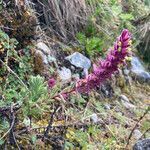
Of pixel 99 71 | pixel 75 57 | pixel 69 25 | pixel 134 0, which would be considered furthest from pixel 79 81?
pixel 134 0

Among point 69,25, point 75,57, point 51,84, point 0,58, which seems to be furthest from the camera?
point 69,25

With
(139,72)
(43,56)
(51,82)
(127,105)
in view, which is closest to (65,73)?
(43,56)

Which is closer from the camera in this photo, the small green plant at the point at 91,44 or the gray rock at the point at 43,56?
the gray rock at the point at 43,56

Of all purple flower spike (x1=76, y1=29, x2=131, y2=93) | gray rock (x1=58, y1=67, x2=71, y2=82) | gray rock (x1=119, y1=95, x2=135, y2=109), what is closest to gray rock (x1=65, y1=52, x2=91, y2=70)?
gray rock (x1=58, y1=67, x2=71, y2=82)

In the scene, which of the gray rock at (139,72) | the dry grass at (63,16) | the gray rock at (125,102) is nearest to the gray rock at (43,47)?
the dry grass at (63,16)

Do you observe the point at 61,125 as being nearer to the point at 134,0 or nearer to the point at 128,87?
the point at 128,87

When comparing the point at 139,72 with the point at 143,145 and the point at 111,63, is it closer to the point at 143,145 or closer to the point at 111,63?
the point at 143,145

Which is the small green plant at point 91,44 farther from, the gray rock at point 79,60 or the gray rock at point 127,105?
the gray rock at point 127,105
